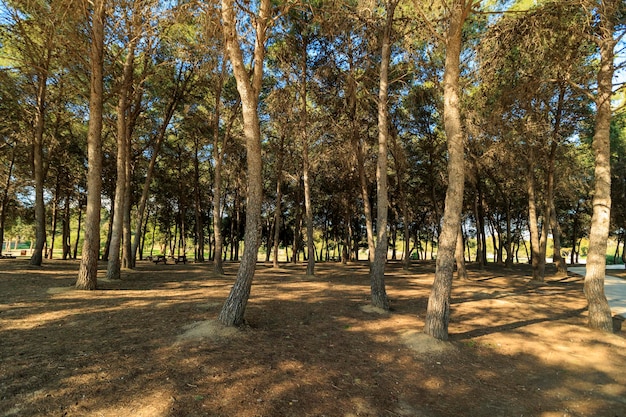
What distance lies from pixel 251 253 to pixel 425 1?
735cm

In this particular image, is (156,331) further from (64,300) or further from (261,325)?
(64,300)

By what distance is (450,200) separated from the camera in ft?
21.0

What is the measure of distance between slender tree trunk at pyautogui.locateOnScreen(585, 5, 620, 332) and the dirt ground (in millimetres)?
633

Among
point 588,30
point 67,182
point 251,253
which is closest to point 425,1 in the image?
point 588,30

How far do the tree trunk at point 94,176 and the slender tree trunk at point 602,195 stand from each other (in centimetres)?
1243

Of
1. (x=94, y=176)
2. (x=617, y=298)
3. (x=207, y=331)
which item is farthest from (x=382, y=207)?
(x=617, y=298)

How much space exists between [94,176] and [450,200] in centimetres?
937

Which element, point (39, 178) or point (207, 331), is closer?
point (207, 331)

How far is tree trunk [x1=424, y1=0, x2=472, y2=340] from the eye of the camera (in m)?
6.23

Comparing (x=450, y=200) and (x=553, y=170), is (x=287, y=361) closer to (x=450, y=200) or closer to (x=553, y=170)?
(x=450, y=200)

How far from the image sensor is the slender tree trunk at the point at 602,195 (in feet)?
24.0

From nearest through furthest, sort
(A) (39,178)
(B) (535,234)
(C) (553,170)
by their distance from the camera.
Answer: (A) (39,178) < (B) (535,234) < (C) (553,170)

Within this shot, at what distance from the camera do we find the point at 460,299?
10.8m

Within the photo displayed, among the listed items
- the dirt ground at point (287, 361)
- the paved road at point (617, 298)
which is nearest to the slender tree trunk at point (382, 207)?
the dirt ground at point (287, 361)
